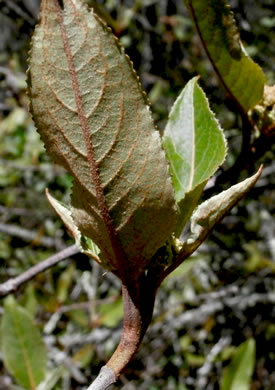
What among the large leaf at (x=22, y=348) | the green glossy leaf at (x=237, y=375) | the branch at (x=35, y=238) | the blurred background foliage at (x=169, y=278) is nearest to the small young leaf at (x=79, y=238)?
the large leaf at (x=22, y=348)

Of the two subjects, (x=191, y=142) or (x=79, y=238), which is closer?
(x=79, y=238)

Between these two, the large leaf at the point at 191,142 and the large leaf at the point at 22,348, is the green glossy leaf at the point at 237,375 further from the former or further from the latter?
the large leaf at the point at 191,142

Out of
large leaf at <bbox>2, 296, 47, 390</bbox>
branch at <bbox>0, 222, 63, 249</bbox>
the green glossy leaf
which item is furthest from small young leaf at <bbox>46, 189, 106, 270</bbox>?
branch at <bbox>0, 222, 63, 249</bbox>

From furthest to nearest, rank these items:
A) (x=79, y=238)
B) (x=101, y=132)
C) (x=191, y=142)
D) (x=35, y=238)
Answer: (x=35, y=238), (x=191, y=142), (x=79, y=238), (x=101, y=132)

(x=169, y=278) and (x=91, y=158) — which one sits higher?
(x=91, y=158)

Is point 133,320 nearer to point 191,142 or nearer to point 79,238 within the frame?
point 79,238

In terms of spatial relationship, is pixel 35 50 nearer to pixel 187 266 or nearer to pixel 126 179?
pixel 126 179

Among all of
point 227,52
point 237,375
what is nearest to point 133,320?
point 227,52

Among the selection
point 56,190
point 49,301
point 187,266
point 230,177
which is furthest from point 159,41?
point 230,177

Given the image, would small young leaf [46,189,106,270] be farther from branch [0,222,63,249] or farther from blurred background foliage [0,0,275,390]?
branch [0,222,63,249]
